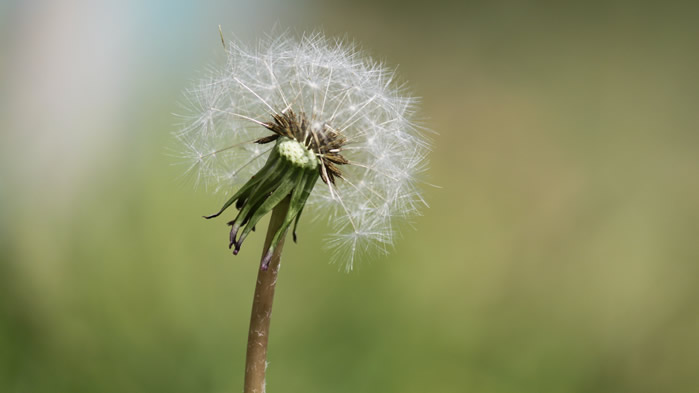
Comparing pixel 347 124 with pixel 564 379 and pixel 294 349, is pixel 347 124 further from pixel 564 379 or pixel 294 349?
pixel 564 379

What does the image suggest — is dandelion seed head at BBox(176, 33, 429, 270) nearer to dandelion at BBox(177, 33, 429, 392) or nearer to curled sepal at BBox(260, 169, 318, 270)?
dandelion at BBox(177, 33, 429, 392)

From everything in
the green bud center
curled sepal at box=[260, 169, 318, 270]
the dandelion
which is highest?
the dandelion

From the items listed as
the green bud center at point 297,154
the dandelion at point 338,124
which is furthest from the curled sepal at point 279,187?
the dandelion at point 338,124

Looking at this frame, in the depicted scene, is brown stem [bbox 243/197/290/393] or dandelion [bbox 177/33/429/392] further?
dandelion [bbox 177/33/429/392]

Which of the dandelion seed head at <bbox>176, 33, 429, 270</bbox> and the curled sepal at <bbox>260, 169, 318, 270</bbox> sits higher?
the dandelion seed head at <bbox>176, 33, 429, 270</bbox>

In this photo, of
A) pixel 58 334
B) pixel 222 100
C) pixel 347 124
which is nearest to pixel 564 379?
pixel 347 124

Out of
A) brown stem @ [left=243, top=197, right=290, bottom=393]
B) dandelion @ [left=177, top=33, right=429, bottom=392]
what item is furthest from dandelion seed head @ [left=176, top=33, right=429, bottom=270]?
brown stem @ [left=243, top=197, right=290, bottom=393]

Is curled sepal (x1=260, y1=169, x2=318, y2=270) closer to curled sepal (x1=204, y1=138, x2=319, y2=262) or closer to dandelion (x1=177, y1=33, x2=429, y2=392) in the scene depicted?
curled sepal (x1=204, y1=138, x2=319, y2=262)

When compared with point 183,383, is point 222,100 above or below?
above

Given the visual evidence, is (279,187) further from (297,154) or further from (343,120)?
(343,120)

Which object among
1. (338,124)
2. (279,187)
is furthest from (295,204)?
(338,124)

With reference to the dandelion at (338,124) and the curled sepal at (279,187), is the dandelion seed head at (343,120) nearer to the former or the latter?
the dandelion at (338,124)
